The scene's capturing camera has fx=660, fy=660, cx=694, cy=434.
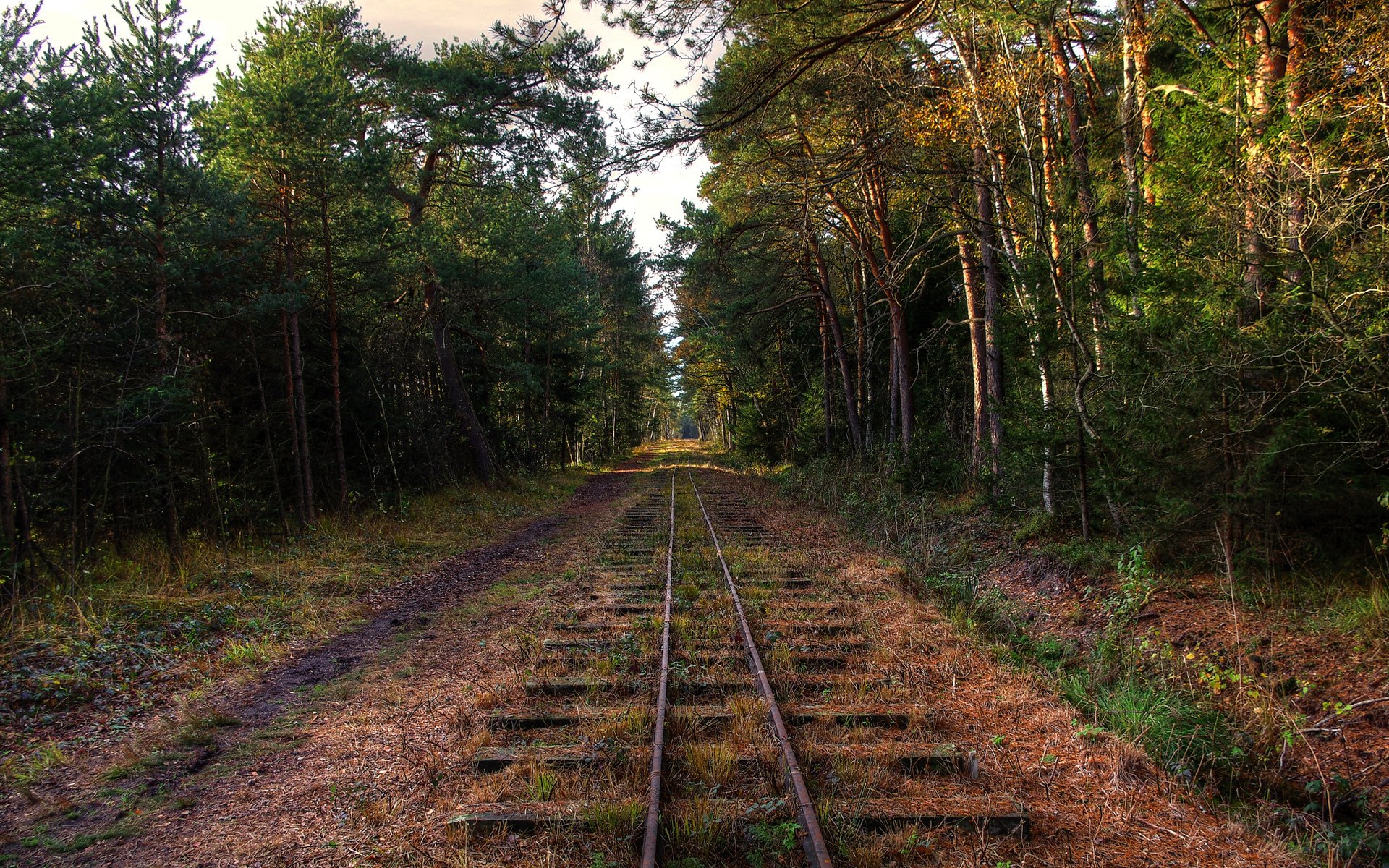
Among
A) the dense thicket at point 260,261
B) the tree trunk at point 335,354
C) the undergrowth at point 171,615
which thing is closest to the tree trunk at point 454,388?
the dense thicket at point 260,261

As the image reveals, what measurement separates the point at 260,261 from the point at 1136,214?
42.2 ft

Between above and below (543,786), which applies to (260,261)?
above

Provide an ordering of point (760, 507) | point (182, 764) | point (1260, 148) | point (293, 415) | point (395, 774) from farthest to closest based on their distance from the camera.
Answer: point (760, 507) < point (293, 415) < point (1260, 148) < point (182, 764) < point (395, 774)

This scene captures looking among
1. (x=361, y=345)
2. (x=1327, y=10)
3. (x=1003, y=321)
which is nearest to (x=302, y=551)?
(x=361, y=345)

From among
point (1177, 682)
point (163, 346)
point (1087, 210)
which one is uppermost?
point (1087, 210)

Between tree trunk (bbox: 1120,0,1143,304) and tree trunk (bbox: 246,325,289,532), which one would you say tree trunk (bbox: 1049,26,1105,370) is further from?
tree trunk (bbox: 246,325,289,532)

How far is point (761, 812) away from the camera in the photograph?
3.23 metres

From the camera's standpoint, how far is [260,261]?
1135 cm

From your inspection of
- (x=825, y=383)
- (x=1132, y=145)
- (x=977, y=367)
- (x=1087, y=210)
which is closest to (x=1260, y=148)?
(x=1087, y=210)

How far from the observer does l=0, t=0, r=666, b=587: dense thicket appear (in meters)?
7.80

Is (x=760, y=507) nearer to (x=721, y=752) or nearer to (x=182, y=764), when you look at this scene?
(x=721, y=752)

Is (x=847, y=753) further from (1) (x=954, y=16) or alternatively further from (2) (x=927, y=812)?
(1) (x=954, y=16)

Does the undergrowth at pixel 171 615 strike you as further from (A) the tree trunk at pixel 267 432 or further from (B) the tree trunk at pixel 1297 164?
(B) the tree trunk at pixel 1297 164

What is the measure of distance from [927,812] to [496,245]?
16.8 m
